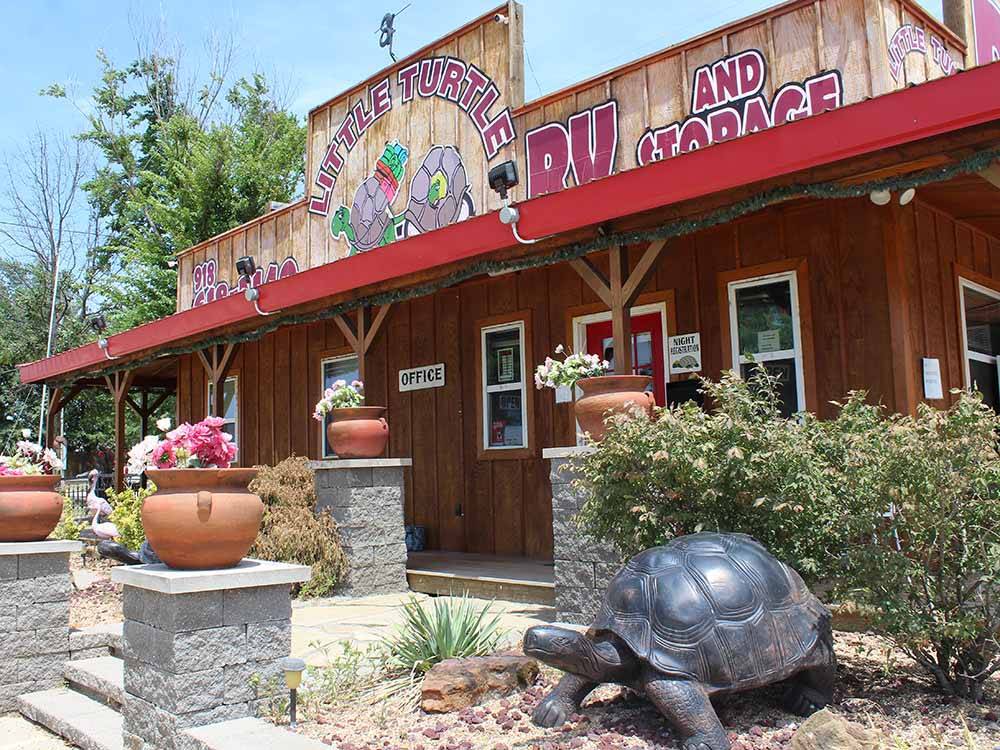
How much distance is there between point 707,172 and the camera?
5590 mm

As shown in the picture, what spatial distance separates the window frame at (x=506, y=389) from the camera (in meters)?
8.98

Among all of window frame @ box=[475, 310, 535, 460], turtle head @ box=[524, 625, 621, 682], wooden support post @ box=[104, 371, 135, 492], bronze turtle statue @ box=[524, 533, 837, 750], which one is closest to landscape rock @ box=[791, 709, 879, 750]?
bronze turtle statue @ box=[524, 533, 837, 750]

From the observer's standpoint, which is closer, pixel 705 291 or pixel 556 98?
pixel 705 291

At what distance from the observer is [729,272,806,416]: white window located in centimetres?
704

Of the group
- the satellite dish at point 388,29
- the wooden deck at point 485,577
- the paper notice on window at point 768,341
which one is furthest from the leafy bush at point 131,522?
the satellite dish at point 388,29

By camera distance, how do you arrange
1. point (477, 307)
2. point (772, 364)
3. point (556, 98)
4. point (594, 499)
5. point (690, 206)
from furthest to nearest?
point (477, 307), point (556, 98), point (772, 364), point (690, 206), point (594, 499)

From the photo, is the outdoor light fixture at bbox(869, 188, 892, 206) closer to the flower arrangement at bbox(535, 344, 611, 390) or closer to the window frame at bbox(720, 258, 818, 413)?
the window frame at bbox(720, 258, 818, 413)

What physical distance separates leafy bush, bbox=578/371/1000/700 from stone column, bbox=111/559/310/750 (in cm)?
183

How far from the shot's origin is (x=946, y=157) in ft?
16.5

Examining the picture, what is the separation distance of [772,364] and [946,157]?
2446mm

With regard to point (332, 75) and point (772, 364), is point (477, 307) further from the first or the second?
point (332, 75)

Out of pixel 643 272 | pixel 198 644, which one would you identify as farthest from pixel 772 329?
pixel 198 644

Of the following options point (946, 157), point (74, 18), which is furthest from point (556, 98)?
point (74, 18)

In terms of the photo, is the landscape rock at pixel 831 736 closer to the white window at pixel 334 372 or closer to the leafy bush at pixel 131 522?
the leafy bush at pixel 131 522
